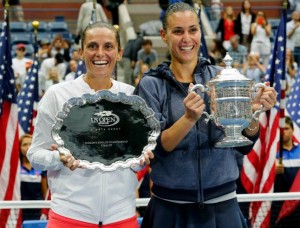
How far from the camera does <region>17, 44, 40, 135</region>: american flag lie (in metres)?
9.12

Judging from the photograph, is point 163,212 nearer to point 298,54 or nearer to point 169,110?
point 169,110

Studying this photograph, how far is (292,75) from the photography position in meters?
12.8

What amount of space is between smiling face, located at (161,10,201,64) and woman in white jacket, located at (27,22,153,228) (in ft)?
0.92

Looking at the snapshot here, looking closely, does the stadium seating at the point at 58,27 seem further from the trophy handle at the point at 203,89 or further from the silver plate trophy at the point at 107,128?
the trophy handle at the point at 203,89

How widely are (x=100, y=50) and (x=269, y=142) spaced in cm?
442

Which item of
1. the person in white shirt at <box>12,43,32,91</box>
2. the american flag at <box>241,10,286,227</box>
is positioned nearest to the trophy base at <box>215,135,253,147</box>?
the american flag at <box>241,10,286,227</box>

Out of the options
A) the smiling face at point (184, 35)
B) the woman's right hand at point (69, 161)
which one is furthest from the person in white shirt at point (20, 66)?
the woman's right hand at point (69, 161)

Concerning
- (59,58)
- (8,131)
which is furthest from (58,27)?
(8,131)

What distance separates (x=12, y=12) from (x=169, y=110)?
14.2 metres

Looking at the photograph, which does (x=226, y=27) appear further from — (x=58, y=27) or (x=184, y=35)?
(x=184, y=35)

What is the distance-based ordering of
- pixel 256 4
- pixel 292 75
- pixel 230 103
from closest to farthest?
pixel 230 103 < pixel 292 75 < pixel 256 4

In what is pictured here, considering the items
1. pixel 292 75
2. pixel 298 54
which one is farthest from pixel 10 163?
pixel 298 54

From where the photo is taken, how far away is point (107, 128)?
13.7ft

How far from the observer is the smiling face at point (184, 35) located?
13.8ft
